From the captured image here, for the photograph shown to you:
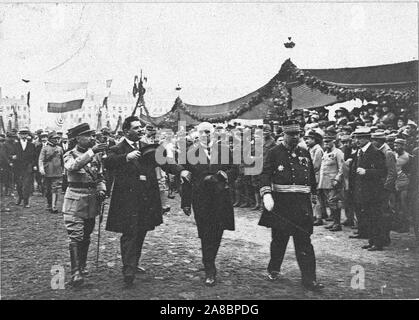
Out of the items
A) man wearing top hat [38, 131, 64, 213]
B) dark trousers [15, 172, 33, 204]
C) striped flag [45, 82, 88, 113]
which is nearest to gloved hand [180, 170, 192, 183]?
man wearing top hat [38, 131, 64, 213]

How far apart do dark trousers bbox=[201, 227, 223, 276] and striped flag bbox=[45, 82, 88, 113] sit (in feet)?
25.7

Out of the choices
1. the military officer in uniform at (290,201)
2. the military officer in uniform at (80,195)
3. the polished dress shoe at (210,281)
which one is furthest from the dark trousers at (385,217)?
the military officer in uniform at (80,195)

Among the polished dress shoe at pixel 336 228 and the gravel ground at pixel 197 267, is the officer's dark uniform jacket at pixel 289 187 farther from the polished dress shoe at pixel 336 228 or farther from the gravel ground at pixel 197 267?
the polished dress shoe at pixel 336 228

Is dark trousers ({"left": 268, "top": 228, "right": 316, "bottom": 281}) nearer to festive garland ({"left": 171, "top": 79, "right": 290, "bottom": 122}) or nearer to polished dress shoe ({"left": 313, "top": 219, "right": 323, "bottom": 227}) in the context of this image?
polished dress shoe ({"left": 313, "top": 219, "right": 323, "bottom": 227})

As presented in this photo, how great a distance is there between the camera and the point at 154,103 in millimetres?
15789

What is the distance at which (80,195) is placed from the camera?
15.3 ft

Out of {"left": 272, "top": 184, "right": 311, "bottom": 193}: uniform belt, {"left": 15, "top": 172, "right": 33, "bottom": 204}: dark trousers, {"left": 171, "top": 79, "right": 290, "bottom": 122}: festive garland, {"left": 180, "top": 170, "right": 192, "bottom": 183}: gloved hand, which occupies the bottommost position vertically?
{"left": 15, "top": 172, "right": 33, "bottom": 204}: dark trousers

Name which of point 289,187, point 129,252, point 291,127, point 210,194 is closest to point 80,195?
point 129,252

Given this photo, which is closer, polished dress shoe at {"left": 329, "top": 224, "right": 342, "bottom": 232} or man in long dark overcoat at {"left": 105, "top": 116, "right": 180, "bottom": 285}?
man in long dark overcoat at {"left": 105, "top": 116, "right": 180, "bottom": 285}

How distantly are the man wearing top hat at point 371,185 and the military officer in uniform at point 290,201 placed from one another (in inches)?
70.0

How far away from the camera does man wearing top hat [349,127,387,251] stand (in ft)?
20.2

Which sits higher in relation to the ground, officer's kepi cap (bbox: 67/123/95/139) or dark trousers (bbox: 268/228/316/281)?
officer's kepi cap (bbox: 67/123/95/139)

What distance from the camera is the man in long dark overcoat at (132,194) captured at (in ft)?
15.1
